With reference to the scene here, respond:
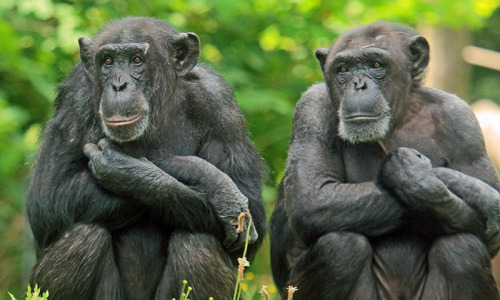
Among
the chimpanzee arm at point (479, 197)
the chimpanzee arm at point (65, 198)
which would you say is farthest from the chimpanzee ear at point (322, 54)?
the chimpanzee arm at point (65, 198)

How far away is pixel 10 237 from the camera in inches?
584

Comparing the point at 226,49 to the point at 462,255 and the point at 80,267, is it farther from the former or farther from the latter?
the point at 462,255

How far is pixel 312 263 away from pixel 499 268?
7.25m

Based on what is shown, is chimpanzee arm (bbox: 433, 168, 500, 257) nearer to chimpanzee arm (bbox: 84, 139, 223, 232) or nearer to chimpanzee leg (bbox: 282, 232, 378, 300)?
chimpanzee leg (bbox: 282, 232, 378, 300)

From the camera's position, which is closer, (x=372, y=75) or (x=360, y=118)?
(x=360, y=118)

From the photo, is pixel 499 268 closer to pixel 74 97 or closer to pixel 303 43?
pixel 303 43

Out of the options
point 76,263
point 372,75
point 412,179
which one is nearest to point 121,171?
point 76,263

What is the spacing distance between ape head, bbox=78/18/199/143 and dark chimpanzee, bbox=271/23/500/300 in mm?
1083

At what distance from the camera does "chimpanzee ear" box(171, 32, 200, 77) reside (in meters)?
8.38

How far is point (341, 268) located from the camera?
7555mm

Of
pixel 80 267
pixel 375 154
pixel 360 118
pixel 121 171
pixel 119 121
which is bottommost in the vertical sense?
pixel 80 267

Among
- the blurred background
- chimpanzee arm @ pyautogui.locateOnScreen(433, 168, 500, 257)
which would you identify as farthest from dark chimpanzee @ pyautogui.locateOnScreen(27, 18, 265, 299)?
the blurred background

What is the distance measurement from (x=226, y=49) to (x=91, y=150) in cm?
584

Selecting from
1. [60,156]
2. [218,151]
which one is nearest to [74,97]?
[60,156]
